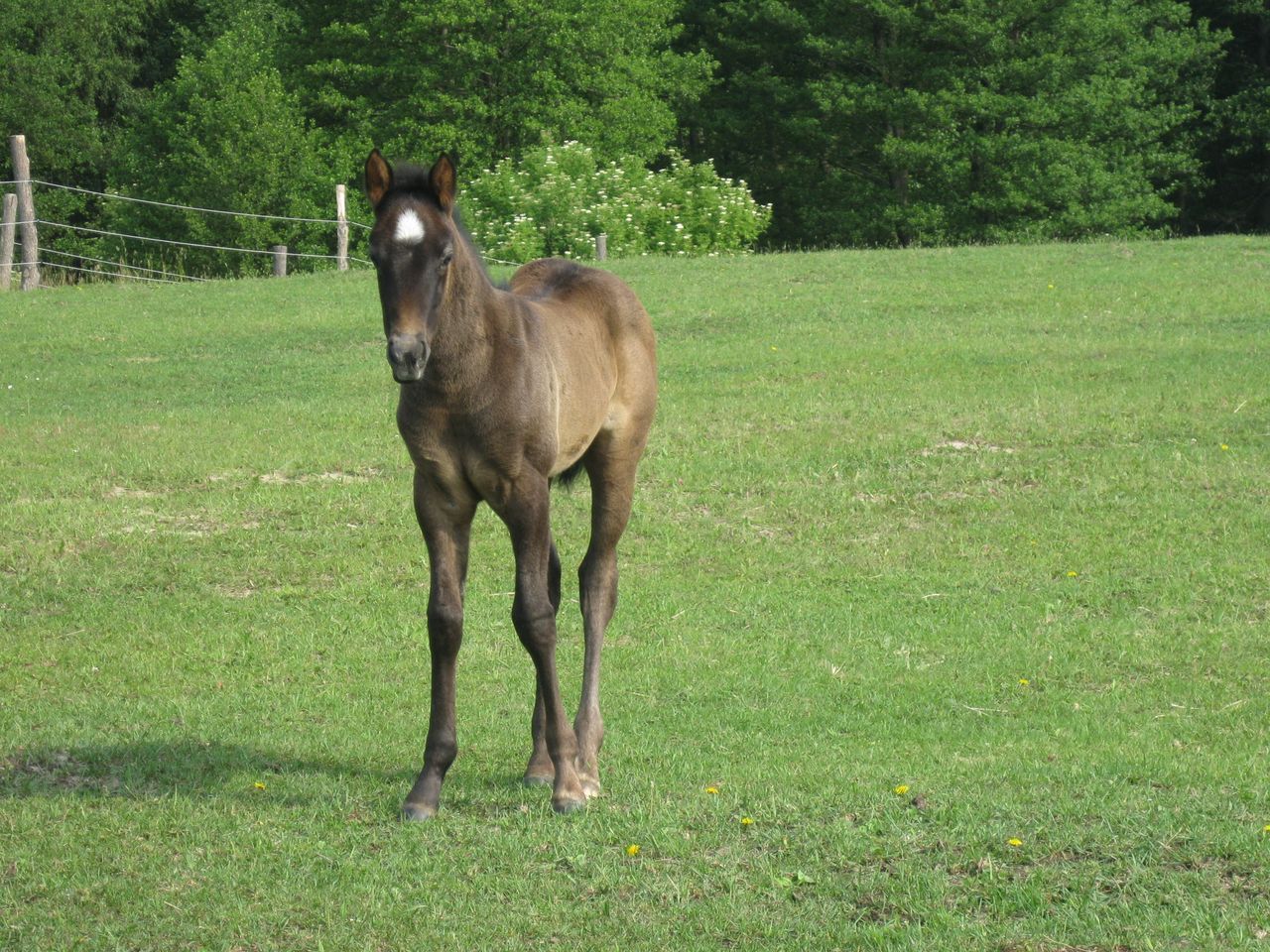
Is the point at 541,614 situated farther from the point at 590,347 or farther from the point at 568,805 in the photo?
the point at 590,347

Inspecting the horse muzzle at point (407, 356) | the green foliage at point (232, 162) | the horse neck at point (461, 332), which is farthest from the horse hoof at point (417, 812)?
the green foliage at point (232, 162)

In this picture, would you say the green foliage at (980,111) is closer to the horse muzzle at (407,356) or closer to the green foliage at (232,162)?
the green foliage at (232,162)

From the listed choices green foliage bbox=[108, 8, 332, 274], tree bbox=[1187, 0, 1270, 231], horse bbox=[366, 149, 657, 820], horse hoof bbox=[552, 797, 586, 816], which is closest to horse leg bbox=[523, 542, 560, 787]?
horse bbox=[366, 149, 657, 820]

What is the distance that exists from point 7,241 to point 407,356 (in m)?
22.6

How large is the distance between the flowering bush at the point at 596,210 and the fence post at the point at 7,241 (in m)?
8.78

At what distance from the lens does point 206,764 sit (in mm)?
7066

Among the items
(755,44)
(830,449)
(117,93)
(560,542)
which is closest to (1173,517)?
(830,449)

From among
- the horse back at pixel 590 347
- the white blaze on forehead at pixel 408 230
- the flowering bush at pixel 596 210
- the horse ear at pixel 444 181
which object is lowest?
the flowering bush at pixel 596 210

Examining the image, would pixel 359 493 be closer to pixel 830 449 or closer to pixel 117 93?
pixel 830 449

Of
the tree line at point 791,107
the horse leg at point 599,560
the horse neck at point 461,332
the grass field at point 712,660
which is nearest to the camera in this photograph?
the grass field at point 712,660

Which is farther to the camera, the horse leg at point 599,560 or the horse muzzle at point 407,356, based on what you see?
the horse leg at point 599,560

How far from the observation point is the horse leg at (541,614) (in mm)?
6180

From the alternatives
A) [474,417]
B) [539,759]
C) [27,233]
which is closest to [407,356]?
[474,417]

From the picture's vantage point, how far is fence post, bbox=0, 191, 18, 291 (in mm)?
25328
